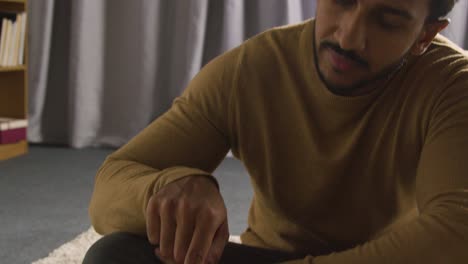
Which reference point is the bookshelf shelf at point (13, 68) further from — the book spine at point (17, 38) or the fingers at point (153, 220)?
the fingers at point (153, 220)

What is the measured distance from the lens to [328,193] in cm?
98

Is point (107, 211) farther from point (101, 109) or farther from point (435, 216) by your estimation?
point (101, 109)

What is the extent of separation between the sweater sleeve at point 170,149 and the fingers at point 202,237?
0.12 metres

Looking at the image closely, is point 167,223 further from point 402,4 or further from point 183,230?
point 402,4

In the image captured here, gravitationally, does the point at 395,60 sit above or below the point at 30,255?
above

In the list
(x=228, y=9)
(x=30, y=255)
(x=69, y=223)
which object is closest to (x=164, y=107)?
(x=228, y=9)

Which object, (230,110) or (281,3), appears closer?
(230,110)

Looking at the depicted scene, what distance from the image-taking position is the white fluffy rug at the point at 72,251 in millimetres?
1531

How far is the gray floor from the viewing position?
5.57ft

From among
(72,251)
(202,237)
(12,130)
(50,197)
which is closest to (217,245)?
(202,237)

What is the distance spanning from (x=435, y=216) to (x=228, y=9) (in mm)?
2065

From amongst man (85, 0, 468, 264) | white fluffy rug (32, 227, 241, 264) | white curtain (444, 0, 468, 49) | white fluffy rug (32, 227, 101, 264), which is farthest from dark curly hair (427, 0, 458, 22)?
white curtain (444, 0, 468, 49)

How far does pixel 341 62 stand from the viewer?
880 millimetres

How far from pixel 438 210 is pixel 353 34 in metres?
0.25
